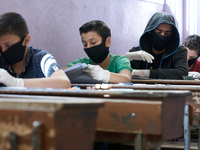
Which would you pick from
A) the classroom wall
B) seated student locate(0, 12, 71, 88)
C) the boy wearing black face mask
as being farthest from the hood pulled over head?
seated student locate(0, 12, 71, 88)

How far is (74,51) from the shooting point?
322 centimetres

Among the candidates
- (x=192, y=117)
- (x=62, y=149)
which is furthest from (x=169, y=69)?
(x=62, y=149)

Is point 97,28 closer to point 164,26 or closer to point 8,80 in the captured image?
point 164,26

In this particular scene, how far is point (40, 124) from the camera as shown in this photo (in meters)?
0.55

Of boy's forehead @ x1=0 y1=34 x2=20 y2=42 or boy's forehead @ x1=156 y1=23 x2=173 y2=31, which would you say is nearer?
boy's forehead @ x1=0 y1=34 x2=20 y2=42

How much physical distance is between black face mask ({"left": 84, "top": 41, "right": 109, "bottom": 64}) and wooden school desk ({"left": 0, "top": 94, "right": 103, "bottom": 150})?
2.03m

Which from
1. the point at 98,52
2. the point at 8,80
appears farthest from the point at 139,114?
the point at 98,52

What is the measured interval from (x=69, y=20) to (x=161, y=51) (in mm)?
988

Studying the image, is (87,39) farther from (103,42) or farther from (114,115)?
(114,115)

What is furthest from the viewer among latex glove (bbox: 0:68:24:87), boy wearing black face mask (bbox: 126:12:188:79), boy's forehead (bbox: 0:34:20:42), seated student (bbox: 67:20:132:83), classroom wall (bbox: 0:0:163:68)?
boy wearing black face mask (bbox: 126:12:188:79)

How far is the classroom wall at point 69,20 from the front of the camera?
111 inches

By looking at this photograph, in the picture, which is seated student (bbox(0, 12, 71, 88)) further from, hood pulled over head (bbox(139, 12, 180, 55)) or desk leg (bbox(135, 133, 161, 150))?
hood pulled over head (bbox(139, 12, 180, 55))

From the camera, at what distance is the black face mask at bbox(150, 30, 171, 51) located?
319 centimetres

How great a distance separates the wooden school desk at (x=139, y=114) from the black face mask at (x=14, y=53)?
0.79m
